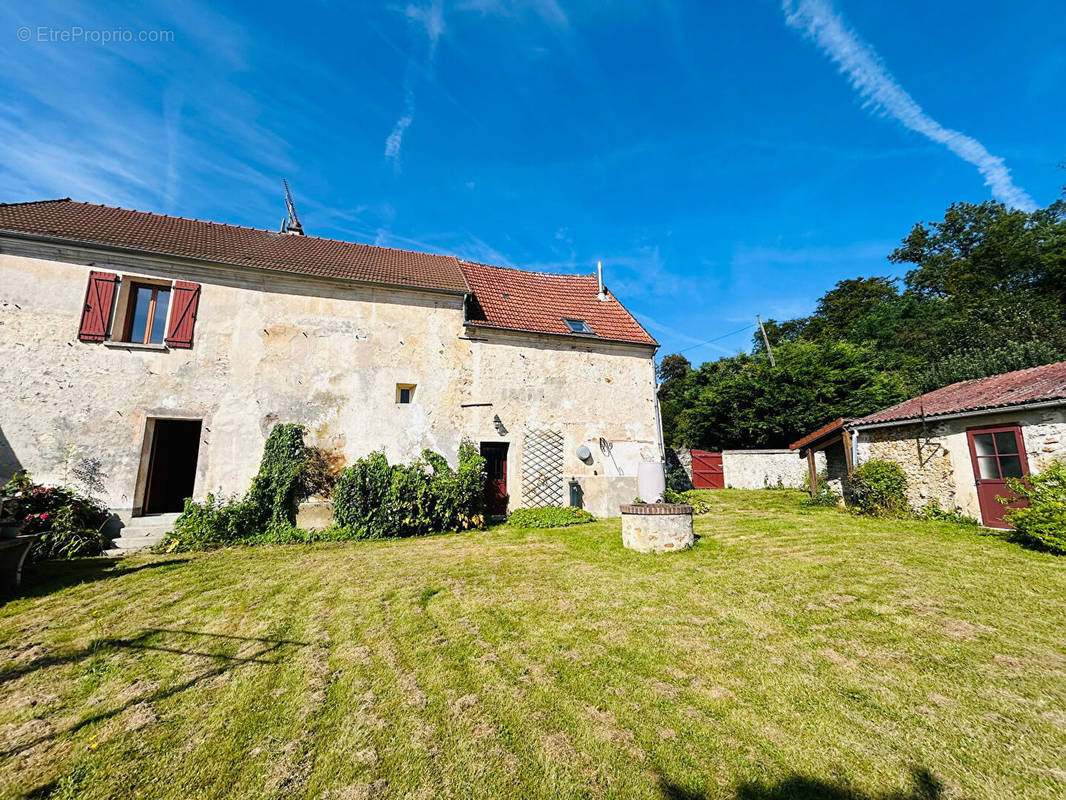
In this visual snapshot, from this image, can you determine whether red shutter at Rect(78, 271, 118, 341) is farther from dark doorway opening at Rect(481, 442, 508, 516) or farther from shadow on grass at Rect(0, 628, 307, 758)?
dark doorway opening at Rect(481, 442, 508, 516)

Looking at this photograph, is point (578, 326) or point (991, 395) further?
point (578, 326)

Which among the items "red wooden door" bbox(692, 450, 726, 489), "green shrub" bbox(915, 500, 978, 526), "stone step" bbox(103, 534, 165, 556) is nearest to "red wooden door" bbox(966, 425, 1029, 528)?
"green shrub" bbox(915, 500, 978, 526)

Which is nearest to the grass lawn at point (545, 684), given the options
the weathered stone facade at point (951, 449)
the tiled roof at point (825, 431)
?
the weathered stone facade at point (951, 449)

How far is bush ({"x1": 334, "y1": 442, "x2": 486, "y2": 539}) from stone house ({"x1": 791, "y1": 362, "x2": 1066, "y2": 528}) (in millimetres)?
10273

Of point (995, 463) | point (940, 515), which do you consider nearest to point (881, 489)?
point (940, 515)

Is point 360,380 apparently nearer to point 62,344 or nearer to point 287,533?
point 287,533

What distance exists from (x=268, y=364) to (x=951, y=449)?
50.0 ft

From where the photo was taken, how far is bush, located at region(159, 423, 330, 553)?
7734 millimetres

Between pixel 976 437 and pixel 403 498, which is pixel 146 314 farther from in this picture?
pixel 976 437

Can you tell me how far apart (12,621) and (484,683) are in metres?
4.94

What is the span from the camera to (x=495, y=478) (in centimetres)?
1059

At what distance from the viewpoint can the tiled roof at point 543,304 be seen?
37.9 feet

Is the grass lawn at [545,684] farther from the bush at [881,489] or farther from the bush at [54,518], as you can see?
the bush at [881,489]

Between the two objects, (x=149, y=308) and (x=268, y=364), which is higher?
(x=149, y=308)
